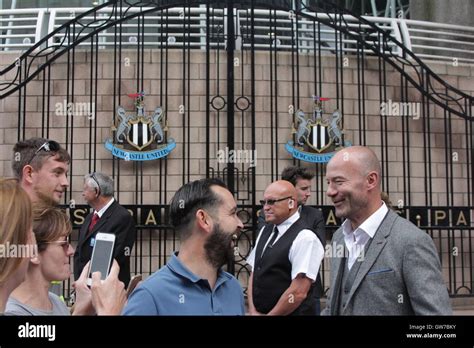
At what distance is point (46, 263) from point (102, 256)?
0.38 metres

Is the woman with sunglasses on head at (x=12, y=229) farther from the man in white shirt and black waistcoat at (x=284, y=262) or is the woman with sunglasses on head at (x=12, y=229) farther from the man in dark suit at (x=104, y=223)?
the man in dark suit at (x=104, y=223)

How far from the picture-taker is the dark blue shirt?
2.23 m

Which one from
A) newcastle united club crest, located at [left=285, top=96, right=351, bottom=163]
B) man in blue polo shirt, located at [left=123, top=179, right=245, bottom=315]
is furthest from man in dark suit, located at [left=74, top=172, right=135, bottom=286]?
newcastle united club crest, located at [left=285, top=96, right=351, bottom=163]

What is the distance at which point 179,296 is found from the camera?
7.56 feet

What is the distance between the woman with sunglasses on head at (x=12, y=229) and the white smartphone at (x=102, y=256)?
2.45 ft

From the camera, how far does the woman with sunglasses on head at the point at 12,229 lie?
6.50ft

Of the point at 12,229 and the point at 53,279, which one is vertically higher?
the point at 12,229

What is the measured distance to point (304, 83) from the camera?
26.3 ft

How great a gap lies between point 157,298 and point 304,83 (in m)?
6.11

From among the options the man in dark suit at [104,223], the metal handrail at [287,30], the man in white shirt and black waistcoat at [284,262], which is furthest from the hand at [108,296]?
the metal handrail at [287,30]

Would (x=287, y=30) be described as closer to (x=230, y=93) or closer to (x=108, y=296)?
(x=230, y=93)

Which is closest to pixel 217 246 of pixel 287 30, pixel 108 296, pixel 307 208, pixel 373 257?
pixel 108 296
